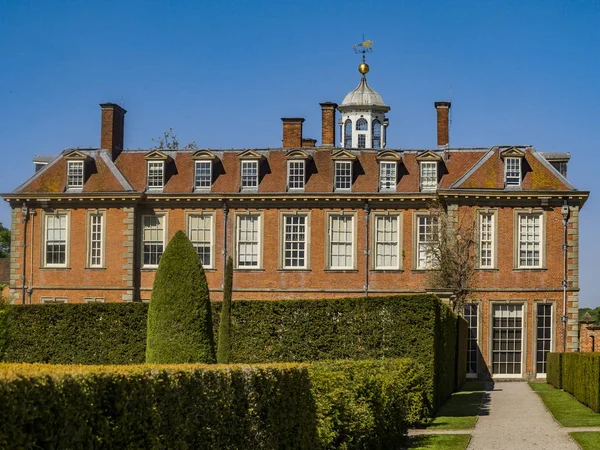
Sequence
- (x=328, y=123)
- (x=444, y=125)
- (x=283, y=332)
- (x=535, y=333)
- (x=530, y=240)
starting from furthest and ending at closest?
(x=328, y=123)
(x=444, y=125)
(x=530, y=240)
(x=535, y=333)
(x=283, y=332)

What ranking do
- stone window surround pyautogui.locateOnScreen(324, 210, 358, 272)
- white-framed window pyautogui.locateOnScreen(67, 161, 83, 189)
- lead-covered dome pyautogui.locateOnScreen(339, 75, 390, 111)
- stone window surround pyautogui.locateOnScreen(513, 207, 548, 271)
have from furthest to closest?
lead-covered dome pyautogui.locateOnScreen(339, 75, 390, 111), white-framed window pyautogui.locateOnScreen(67, 161, 83, 189), stone window surround pyautogui.locateOnScreen(324, 210, 358, 272), stone window surround pyautogui.locateOnScreen(513, 207, 548, 271)

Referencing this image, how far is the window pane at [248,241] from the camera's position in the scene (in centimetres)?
4356

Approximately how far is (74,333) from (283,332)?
219 inches

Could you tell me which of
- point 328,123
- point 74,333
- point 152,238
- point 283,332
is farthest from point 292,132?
point 283,332

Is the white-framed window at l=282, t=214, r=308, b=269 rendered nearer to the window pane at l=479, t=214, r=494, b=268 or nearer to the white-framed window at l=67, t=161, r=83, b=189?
the window pane at l=479, t=214, r=494, b=268

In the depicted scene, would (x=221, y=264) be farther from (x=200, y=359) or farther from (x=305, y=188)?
(x=200, y=359)

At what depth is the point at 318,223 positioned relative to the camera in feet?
141

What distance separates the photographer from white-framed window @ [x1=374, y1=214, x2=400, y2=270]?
42.8 m

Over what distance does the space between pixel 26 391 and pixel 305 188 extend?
3685 cm

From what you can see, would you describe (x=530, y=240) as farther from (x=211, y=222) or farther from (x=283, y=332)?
(x=283, y=332)

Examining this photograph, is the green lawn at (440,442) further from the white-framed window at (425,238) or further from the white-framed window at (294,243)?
the white-framed window at (294,243)

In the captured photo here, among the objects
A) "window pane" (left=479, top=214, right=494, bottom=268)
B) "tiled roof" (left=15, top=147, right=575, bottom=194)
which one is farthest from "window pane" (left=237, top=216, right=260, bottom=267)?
"window pane" (left=479, top=214, right=494, bottom=268)

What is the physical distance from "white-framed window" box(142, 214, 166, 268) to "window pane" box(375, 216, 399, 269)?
27.8ft

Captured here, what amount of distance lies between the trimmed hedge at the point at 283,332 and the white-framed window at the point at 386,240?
14.8 meters
